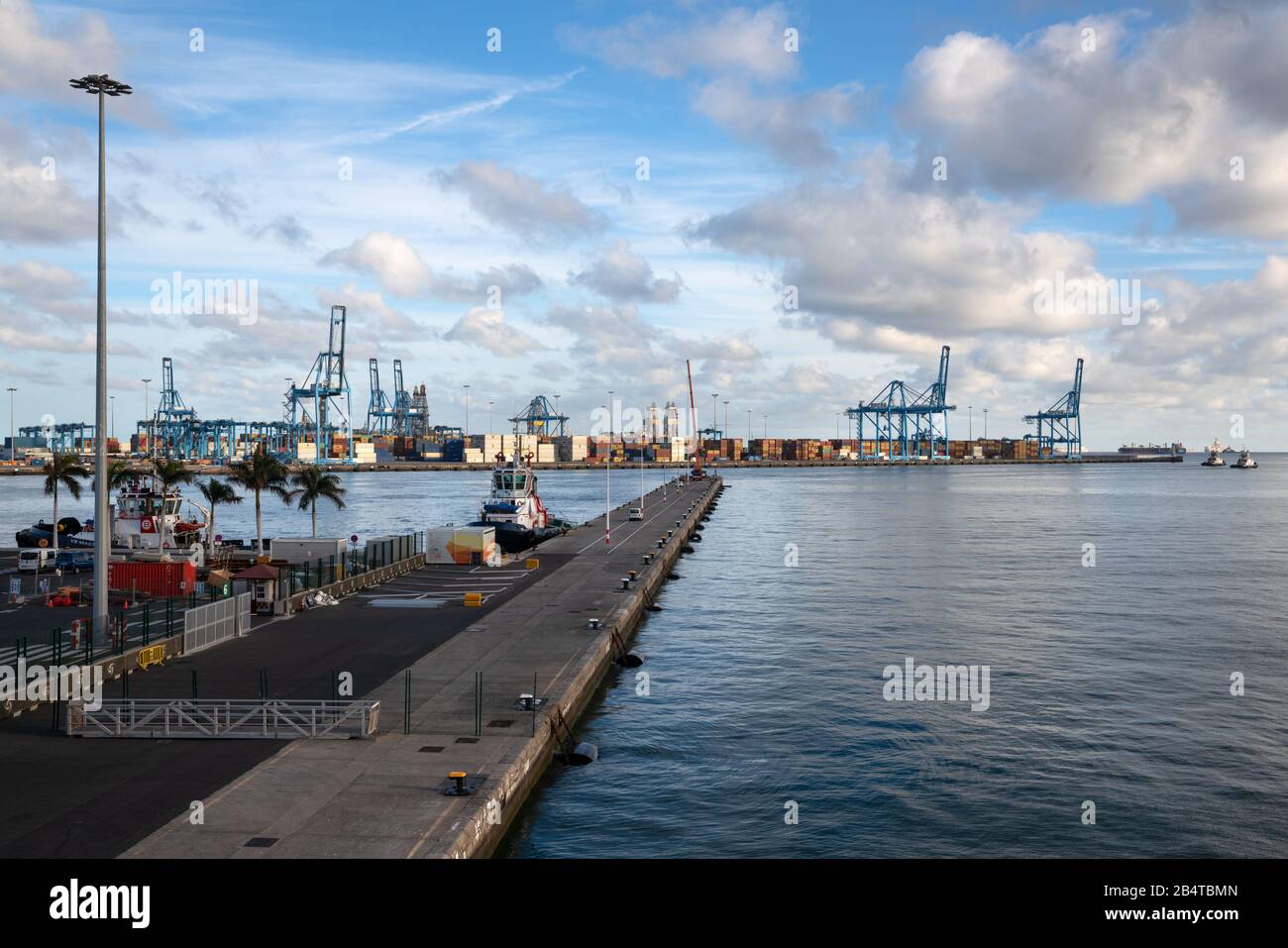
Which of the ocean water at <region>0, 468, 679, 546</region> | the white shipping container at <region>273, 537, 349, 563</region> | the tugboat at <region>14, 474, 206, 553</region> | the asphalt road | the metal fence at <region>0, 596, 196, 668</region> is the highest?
the tugboat at <region>14, 474, 206, 553</region>

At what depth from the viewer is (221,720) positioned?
24.5m

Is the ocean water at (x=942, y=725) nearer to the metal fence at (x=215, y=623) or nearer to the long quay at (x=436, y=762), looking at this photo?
the long quay at (x=436, y=762)

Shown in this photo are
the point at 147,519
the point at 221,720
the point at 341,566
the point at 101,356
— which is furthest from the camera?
the point at 147,519

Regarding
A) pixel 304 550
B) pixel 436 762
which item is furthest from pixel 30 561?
pixel 436 762

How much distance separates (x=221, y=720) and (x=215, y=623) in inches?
472

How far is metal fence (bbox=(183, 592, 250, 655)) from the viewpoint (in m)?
33.8

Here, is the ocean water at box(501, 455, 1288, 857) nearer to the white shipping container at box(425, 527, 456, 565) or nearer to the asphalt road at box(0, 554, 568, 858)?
the asphalt road at box(0, 554, 568, 858)

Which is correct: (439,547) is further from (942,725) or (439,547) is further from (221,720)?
(221,720)

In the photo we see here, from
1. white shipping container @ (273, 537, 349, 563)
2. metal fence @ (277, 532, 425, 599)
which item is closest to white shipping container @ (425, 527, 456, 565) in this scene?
metal fence @ (277, 532, 425, 599)

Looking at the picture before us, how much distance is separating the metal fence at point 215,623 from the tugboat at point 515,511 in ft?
133

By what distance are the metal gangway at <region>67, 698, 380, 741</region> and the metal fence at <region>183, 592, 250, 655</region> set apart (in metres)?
9.29

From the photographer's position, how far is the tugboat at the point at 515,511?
79375 mm
